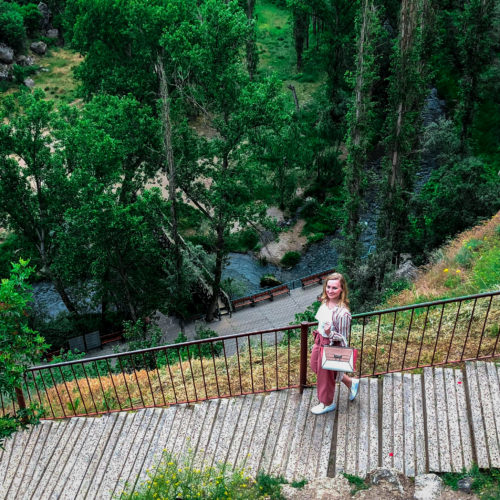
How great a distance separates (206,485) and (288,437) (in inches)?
50.1

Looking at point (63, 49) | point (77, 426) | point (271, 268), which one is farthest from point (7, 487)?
point (63, 49)

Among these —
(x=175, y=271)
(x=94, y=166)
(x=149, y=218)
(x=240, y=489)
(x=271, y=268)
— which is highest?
(x=240, y=489)

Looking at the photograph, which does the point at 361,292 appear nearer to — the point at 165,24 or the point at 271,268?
the point at 271,268

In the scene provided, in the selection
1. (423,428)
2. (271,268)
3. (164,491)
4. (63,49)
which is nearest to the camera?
(164,491)

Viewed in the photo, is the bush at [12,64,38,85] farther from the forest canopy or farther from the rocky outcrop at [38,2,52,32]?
the forest canopy

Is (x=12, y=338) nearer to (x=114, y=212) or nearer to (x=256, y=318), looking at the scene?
(x=114, y=212)

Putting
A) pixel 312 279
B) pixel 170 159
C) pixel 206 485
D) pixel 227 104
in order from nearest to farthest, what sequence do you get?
pixel 206 485 < pixel 170 159 < pixel 227 104 < pixel 312 279

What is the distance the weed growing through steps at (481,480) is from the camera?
18.1ft

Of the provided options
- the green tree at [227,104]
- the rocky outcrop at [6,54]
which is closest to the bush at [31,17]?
the rocky outcrop at [6,54]

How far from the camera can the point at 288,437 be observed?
6672 mm

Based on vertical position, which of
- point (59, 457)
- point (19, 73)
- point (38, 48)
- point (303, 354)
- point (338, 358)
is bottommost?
point (19, 73)

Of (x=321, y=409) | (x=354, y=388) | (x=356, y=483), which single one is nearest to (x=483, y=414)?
(x=354, y=388)

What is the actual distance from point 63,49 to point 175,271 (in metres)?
32.6

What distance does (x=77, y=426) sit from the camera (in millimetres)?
7770
